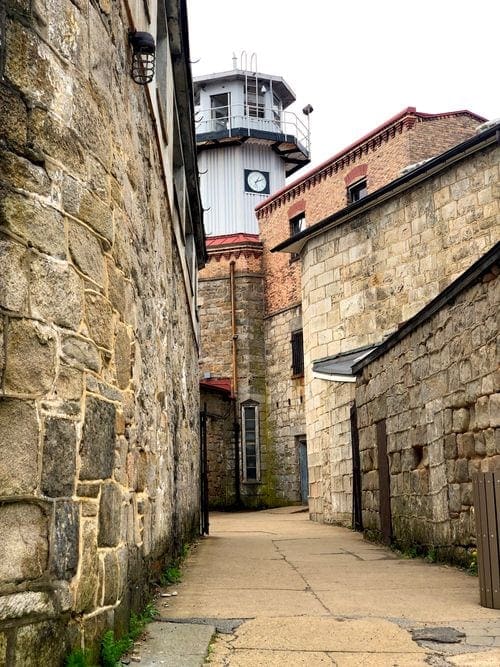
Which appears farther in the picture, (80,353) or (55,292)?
(80,353)

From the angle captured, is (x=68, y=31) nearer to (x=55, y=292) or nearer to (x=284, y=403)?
(x=55, y=292)

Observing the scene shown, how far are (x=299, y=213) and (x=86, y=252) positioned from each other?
2109cm

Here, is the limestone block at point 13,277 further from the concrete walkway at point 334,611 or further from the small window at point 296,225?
the small window at point 296,225

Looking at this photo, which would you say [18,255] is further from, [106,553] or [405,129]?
[405,129]

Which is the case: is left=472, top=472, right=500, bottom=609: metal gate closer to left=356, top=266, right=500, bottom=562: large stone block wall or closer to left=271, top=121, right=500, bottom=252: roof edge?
left=356, top=266, right=500, bottom=562: large stone block wall

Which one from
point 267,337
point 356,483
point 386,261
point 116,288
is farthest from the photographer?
point 267,337

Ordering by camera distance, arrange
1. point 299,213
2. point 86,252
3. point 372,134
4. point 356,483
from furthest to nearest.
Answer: point 299,213
point 372,134
point 356,483
point 86,252

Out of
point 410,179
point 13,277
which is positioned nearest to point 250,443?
point 410,179

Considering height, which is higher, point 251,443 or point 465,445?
point 251,443

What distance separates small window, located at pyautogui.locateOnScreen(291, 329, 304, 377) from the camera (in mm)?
23562

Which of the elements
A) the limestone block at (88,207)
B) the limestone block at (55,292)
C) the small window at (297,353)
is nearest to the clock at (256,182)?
the small window at (297,353)

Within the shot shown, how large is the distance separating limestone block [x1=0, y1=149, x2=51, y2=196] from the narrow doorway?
816 inches

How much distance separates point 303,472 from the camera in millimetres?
23578

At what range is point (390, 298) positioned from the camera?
47.9ft
